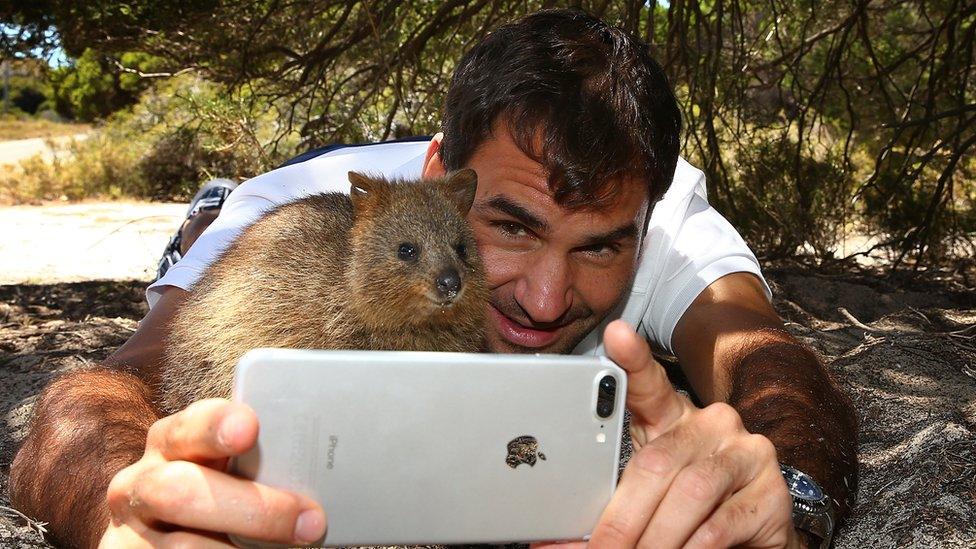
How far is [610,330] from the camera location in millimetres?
1677

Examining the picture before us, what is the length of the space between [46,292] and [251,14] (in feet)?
8.98

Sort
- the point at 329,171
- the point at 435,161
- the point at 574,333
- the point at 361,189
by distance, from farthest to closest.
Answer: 1. the point at 329,171
2. the point at 435,161
3. the point at 574,333
4. the point at 361,189

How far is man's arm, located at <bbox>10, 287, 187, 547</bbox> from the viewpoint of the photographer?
6.97 ft

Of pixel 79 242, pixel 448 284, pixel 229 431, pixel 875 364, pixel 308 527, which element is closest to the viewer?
pixel 229 431

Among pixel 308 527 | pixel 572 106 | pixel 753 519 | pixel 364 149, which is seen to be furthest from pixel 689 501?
pixel 364 149

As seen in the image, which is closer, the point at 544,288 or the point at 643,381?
the point at 643,381

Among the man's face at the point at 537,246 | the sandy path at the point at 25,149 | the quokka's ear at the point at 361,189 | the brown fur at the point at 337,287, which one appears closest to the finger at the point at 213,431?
the brown fur at the point at 337,287

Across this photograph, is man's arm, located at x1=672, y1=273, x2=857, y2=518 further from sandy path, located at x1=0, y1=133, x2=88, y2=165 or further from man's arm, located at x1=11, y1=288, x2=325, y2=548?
sandy path, located at x1=0, y1=133, x2=88, y2=165

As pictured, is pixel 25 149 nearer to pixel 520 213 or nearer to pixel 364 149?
pixel 364 149

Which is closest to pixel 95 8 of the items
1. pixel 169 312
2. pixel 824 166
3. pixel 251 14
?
pixel 251 14

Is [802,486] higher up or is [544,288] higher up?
[544,288]

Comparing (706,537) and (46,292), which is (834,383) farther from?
(46,292)

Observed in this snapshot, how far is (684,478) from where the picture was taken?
1.73 meters

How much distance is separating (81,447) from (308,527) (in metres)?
1.05
